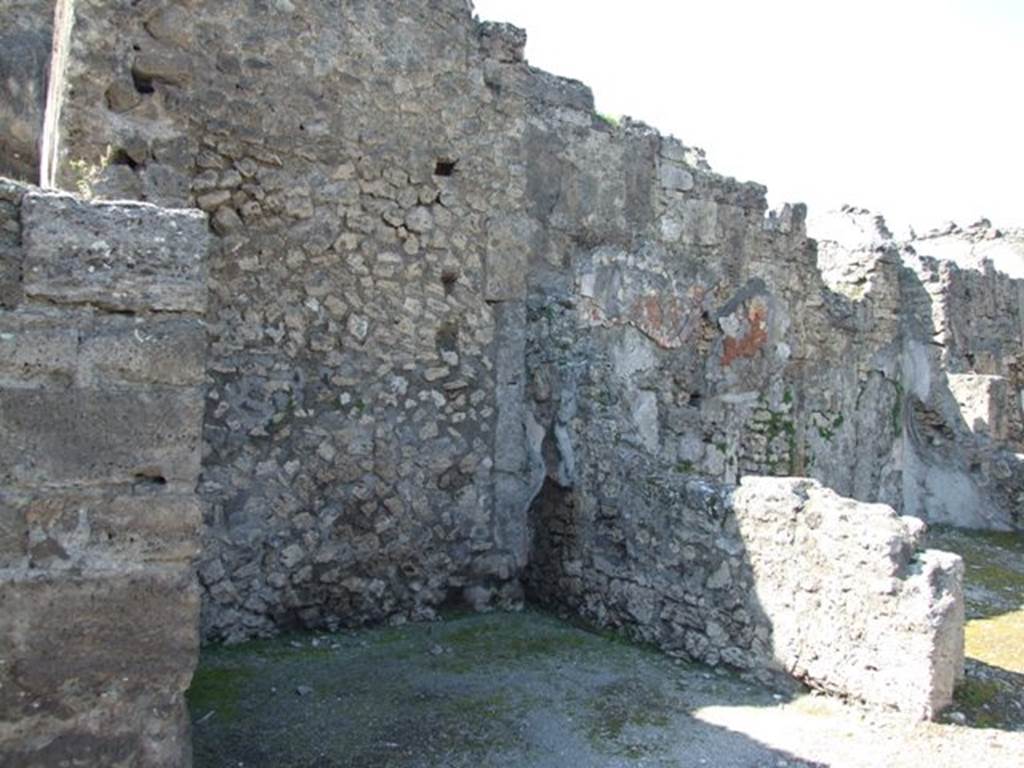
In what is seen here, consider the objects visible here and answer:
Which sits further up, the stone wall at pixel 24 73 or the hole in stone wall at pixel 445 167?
the stone wall at pixel 24 73

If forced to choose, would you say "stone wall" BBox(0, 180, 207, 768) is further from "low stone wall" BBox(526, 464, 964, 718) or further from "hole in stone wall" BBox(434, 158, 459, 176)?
"hole in stone wall" BBox(434, 158, 459, 176)

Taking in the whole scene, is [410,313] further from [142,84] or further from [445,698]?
[445,698]

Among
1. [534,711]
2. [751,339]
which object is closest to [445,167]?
[534,711]

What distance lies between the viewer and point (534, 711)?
4230 millimetres

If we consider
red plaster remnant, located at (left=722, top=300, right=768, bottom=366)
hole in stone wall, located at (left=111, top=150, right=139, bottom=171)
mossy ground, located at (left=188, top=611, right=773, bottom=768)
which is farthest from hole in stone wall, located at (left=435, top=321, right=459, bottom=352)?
red plaster remnant, located at (left=722, top=300, right=768, bottom=366)

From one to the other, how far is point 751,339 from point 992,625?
9.92 ft

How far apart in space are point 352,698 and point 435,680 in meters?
0.45

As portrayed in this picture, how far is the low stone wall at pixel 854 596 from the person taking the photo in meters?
4.08

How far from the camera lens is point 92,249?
2.51 metres

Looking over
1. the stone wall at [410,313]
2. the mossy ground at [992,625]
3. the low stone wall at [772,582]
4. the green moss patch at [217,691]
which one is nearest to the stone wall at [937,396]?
the mossy ground at [992,625]

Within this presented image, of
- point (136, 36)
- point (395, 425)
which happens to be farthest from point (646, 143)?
point (136, 36)

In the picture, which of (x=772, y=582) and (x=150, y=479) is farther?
(x=772, y=582)

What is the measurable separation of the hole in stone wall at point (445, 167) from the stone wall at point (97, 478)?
3.43m

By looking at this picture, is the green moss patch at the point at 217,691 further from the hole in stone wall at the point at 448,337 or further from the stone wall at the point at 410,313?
the hole in stone wall at the point at 448,337
